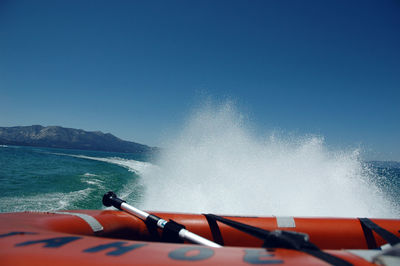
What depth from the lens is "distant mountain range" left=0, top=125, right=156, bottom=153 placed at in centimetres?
13238

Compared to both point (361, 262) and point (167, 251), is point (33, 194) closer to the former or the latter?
point (167, 251)

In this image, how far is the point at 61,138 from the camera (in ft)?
464

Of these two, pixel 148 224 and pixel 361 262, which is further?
pixel 148 224

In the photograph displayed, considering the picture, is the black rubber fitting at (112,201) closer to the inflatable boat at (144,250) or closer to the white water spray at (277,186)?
the inflatable boat at (144,250)

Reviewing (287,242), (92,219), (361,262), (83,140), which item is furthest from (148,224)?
(83,140)

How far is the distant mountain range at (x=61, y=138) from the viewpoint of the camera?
5212 inches

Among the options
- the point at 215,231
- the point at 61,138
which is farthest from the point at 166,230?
the point at 61,138

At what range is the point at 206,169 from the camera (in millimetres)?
10266

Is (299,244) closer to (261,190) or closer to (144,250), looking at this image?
(144,250)

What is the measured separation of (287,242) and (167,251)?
0.68m

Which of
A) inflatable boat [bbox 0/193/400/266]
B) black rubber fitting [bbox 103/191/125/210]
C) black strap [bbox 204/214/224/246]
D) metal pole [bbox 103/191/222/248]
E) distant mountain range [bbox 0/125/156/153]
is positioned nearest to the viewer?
inflatable boat [bbox 0/193/400/266]

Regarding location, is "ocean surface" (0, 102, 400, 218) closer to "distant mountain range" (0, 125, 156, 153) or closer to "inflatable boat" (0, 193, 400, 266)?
"inflatable boat" (0, 193, 400, 266)

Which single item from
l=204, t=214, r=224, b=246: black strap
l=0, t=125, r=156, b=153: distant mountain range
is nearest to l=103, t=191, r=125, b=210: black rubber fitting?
l=204, t=214, r=224, b=246: black strap

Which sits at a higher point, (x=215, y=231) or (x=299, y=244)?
(x=299, y=244)
